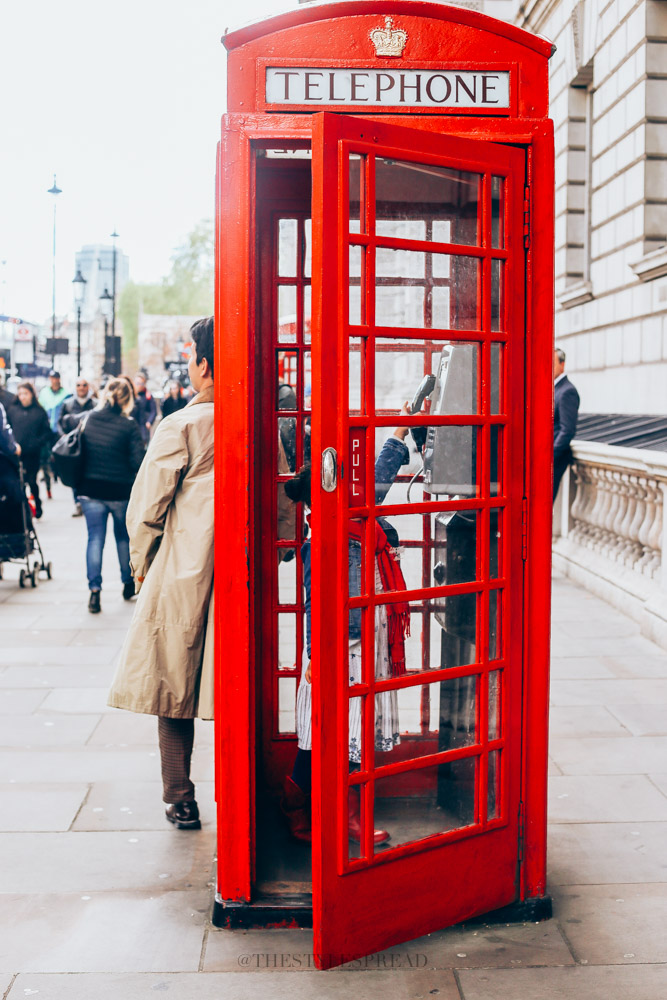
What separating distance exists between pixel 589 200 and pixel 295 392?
10756 mm

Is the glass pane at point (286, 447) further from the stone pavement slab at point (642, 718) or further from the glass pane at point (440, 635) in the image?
the stone pavement slab at point (642, 718)

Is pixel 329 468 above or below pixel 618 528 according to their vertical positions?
above

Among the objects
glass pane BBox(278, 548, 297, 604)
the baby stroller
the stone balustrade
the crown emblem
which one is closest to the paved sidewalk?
glass pane BBox(278, 548, 297, 604)

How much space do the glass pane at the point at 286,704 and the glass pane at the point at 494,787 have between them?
3.71 feet

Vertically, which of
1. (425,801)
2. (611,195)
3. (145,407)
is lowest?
(425,801)

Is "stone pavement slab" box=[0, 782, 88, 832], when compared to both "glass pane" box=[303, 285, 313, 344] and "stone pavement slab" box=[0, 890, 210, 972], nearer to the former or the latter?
"stone pavement slab" box=[0, 890, 210, 972]

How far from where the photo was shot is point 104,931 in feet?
→ 11.6

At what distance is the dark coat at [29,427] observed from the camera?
1252 cm

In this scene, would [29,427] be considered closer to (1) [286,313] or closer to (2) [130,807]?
(2) [130,807]

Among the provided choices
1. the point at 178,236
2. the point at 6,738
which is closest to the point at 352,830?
the point at 6,738

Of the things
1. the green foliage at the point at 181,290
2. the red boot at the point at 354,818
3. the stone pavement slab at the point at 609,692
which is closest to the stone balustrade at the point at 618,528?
the stone pavement slab at the point at 609,692

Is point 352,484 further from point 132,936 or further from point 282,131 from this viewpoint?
point 132,936

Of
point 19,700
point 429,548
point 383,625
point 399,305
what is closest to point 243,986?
point 383,625

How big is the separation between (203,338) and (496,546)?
4.73ft
